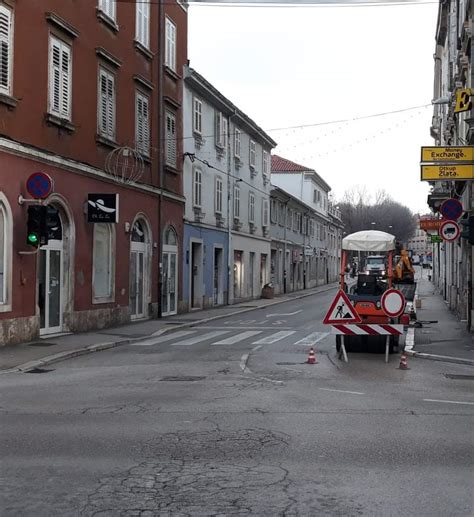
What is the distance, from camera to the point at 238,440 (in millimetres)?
6848

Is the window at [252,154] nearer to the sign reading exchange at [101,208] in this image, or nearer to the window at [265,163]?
the window at [265,163]

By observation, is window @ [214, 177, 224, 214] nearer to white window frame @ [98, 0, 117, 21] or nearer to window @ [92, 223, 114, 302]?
window @ [92, 223, 114, 302]

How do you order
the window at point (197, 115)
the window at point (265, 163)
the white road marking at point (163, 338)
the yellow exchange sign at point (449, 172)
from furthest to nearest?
the window at point (265, 163), the window at point (197, 115), the yellow exchange sign at point (449, 172), the white road marking at point (163, 338)

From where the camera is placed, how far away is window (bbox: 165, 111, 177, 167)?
85.5ft

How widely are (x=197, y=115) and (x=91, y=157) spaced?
11.3 m

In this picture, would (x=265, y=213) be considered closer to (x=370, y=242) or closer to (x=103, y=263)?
(x=103, y=263)

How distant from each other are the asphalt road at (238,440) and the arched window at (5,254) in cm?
369

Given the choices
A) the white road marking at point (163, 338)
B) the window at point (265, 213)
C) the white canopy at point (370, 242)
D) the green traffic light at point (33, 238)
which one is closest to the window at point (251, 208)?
the window at point (265, 213)

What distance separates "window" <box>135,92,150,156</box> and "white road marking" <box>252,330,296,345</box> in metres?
8.17

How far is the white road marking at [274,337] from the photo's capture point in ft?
55.6

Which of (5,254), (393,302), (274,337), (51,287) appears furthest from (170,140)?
(393,302)

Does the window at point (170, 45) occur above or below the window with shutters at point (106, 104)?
above

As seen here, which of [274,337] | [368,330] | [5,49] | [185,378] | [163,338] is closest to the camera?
[185,378]

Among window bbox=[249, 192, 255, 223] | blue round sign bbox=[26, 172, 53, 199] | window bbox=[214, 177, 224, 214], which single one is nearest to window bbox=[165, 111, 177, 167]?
window bbox=[214, 177, 224, 214]
